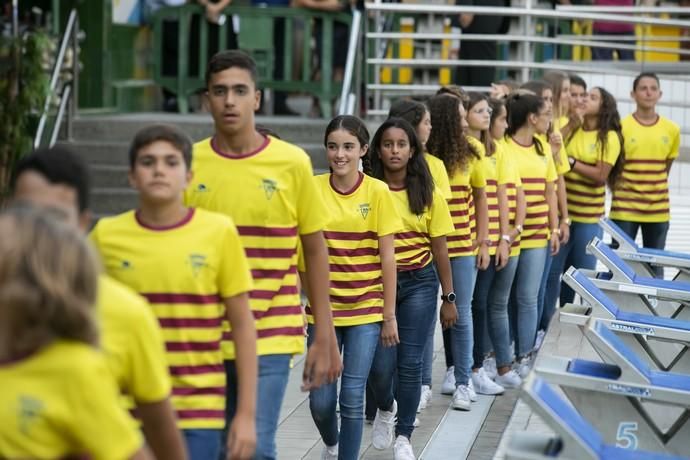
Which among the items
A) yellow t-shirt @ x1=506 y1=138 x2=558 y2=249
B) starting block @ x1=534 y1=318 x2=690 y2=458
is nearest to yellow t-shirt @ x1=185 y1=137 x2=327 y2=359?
starting block @ x1=534 y1=318 x2=690 y2=458

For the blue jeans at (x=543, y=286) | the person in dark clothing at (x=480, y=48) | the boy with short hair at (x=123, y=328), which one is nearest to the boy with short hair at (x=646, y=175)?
the blue jeans at (x=543, y=286)

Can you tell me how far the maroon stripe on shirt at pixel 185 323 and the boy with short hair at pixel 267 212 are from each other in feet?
2.34

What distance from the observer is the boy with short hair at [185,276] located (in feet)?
16.6

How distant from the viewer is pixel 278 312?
5906mm

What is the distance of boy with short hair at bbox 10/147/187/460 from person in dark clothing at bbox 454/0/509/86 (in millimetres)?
13206

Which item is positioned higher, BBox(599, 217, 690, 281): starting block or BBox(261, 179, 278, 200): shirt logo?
BBox(261, 179, 278, 200): shirt logo

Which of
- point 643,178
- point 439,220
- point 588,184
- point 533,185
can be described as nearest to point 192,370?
point 439,220

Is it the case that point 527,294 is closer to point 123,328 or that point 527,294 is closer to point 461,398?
point 461,398

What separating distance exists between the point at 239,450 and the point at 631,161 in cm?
881

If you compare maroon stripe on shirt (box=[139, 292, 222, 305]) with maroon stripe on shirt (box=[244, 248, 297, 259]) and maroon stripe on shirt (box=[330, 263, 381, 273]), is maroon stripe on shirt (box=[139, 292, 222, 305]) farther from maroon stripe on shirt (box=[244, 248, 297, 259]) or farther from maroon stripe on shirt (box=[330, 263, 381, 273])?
maroon stripe on shirt (box=[330, 263, 381, 273])

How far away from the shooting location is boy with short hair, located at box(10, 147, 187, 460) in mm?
3961

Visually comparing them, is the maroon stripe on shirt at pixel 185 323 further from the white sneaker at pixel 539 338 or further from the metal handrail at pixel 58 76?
the metal handrail at pixel 58 76

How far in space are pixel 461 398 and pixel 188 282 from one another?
519cm

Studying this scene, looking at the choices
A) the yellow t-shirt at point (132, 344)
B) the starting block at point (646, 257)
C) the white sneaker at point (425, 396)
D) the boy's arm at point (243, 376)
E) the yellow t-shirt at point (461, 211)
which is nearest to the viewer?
the yellow t-shirt at point (132, 344)
